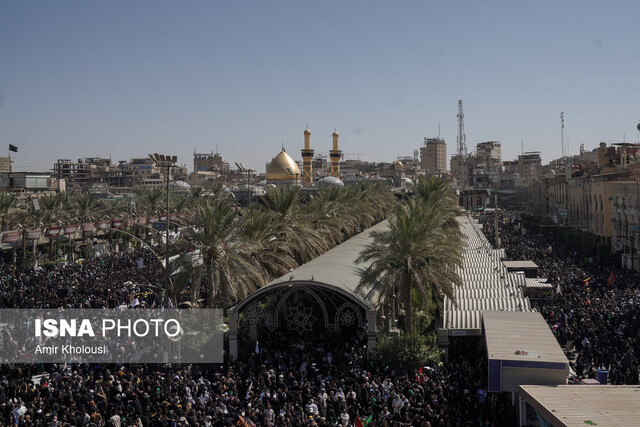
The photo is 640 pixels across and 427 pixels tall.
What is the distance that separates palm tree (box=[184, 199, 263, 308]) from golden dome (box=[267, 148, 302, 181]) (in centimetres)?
8765

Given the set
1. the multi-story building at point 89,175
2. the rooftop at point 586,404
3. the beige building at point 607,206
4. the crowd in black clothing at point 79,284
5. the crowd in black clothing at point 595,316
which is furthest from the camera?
the multi-story building at point 89,175

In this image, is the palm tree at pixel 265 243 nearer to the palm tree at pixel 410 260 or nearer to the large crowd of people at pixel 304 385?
the large crowd of people at pixel 304 385

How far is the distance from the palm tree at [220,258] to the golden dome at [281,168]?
288 feet

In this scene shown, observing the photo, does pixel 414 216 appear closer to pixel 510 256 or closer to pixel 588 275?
pixel 588 275

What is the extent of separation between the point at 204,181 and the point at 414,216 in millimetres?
144741

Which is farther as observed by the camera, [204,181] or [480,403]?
[204,181]

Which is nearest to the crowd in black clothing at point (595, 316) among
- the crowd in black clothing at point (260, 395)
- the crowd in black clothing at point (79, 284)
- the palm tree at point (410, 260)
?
the crowd in black clothing at point (260, 395)

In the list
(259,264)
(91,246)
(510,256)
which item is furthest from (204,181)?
(259,264)

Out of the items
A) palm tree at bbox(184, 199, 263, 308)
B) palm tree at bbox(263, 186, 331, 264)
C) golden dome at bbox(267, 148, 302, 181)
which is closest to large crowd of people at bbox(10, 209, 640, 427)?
palm tree at bbox(184, 199, 263, 308)

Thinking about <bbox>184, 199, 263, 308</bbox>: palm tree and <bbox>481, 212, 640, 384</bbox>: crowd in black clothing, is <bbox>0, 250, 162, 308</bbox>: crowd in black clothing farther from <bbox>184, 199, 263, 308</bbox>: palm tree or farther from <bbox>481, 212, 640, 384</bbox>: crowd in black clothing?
<bbox>481, 212, 640, 384</bbox>: crowd in black clothing

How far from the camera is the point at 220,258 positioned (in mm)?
23266

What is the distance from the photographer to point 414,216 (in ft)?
76.5

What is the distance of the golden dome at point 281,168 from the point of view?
112m

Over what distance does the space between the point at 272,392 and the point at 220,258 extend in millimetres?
6682
